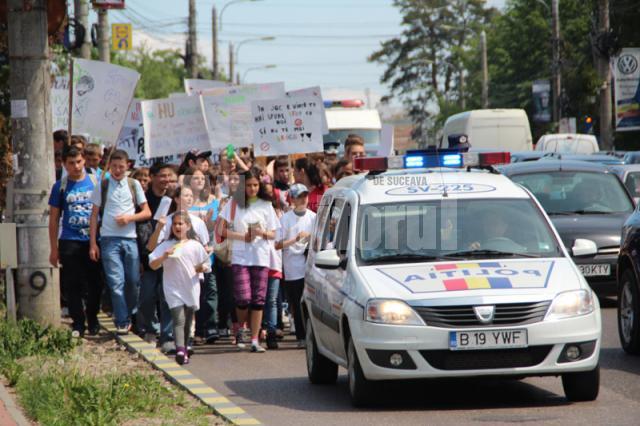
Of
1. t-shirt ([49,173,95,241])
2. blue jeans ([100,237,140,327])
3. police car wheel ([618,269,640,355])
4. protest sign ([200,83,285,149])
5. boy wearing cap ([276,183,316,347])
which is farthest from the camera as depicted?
protest sign ([200,83,285,149])

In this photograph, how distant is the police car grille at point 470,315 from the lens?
9664 millimetres

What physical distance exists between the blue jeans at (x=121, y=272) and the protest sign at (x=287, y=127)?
17.6 feet

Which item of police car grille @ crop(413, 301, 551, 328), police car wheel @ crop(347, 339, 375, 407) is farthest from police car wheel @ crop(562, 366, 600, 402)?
police car wheel @ crop(347, 339, 375, 407)

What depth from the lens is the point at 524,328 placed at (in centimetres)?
968

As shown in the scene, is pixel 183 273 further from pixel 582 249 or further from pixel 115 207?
pixel 582 249

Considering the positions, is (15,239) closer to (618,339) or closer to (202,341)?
(202,341)

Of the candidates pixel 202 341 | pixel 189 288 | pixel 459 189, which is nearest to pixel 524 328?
pixel 459 189

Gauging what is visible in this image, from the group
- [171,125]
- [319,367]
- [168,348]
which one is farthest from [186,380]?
[171,125]

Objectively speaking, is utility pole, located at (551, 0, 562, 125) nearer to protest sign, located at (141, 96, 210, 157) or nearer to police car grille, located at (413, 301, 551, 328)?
protest sign, located at (141, 96, 210, 157)

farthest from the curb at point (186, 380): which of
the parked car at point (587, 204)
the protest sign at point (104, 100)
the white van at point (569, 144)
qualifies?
the white van at point (569, 144)

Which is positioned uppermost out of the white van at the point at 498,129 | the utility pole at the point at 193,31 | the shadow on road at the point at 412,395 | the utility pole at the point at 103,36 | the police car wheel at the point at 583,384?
the utility pole at the point at 193,31

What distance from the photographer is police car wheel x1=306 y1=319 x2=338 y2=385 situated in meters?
11.6

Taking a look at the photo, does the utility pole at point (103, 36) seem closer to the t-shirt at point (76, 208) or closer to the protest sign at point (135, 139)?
the protest sign at point (135, 139)

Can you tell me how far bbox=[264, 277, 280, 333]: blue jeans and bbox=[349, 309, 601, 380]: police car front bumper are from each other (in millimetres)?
4703
